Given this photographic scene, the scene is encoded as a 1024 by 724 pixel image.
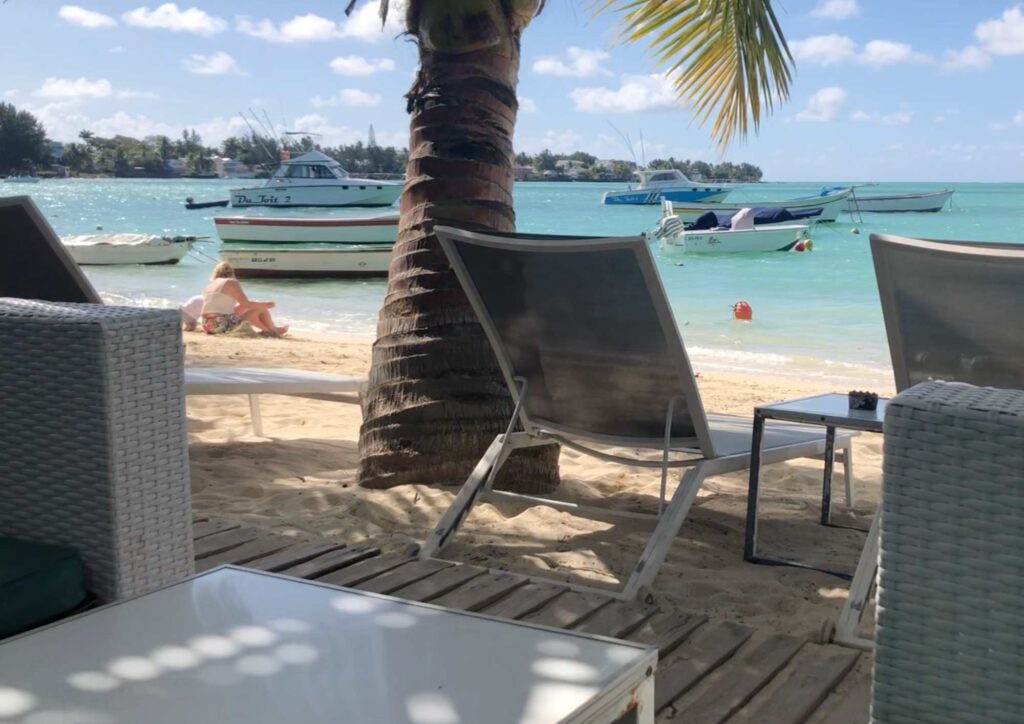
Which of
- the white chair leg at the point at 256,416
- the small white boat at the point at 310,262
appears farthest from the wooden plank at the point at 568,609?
the small white boat at the point at 310,262

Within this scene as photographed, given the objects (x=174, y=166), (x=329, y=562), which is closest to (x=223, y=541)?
(x=329, y=562)

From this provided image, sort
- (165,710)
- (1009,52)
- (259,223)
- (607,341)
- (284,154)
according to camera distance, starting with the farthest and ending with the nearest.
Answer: (1009,52), (284,154), (259,223), (607,341), (165,710)

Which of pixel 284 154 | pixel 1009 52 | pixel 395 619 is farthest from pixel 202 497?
pixel 1009 52

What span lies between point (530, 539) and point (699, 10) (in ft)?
10.5

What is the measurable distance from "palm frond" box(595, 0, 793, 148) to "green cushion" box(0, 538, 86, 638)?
4.08 metres

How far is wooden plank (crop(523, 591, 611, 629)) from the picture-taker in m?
2.50

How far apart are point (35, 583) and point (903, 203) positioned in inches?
2080

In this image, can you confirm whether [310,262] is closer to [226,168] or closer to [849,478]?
[849,478]

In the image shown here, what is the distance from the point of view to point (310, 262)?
18000 millimetres

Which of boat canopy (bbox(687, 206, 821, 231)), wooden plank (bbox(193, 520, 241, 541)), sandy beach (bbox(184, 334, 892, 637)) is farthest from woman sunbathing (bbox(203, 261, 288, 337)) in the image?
boat canopy (bbox(687, 206, 821, 231))

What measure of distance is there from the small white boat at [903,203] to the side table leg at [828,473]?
46225mm

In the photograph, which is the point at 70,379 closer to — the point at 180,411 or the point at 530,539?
the point at 180,411

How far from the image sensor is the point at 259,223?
73.8ft

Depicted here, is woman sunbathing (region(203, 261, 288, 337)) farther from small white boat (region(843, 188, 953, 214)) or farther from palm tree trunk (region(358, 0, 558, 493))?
small white boat (region(843, 188, 953, 214))
